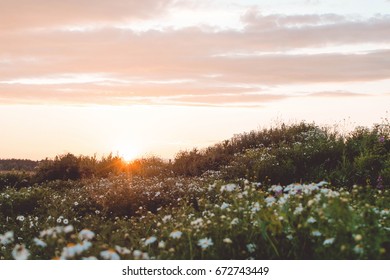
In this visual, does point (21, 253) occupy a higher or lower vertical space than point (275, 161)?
lower

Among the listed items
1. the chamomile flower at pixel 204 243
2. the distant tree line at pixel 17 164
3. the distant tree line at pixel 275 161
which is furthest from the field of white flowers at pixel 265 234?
the distant tree line at pixel 17 164

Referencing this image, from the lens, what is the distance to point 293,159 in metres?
12.4

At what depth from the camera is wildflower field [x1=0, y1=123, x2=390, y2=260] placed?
15.5 feet

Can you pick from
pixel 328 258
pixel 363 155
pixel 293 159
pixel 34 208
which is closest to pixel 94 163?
pixel 34 208

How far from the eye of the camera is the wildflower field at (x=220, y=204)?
4.71 metres

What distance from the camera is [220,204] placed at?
7.66 m

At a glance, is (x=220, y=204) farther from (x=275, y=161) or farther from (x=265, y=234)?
(x=275, y=161)

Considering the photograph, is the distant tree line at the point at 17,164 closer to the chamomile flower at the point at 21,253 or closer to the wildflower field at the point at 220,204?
the wildflower field at the point at 220,204

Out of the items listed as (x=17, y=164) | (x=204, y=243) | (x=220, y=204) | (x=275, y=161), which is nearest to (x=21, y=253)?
(x=204, y=243)

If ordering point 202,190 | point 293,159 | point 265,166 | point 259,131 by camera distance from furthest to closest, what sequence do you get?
point 259,131, point 293,159, point 265,166, point 202,190

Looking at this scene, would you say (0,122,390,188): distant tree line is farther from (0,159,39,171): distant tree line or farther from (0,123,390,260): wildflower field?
(0,159,39,171): distant tree line

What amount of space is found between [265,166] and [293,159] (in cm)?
110
